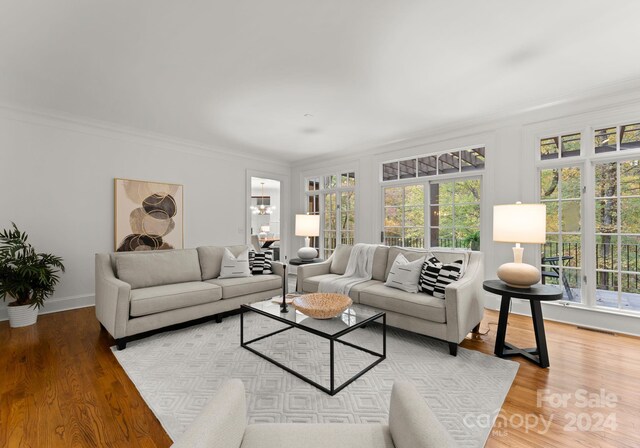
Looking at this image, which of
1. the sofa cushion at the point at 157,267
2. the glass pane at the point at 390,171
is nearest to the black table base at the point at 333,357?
the sofa cushion at the point at 157,267

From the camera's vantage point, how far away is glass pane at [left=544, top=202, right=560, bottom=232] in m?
3.63

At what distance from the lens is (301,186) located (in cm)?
665

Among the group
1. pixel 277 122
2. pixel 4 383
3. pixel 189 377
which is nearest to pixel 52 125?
pixel 277 122

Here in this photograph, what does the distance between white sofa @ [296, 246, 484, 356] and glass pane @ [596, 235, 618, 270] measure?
1.42 meters

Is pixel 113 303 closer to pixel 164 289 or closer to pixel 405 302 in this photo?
pixel 164 289

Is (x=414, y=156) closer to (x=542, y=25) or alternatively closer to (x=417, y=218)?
(x=417, y=218)

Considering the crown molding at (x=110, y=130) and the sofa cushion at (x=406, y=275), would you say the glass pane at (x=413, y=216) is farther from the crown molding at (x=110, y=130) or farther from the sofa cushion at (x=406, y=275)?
the crown molding at (x=110, y=130)

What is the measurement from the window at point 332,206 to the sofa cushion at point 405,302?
8.48 feet

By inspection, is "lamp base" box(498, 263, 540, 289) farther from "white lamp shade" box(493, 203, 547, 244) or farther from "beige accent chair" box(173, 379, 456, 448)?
"beige accent chair" box(173, 379, 456, 448)

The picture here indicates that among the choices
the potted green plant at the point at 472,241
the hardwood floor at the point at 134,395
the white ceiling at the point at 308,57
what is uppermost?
the white ceiling at the point at 308,57

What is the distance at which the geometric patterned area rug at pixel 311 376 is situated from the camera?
5.98 feet

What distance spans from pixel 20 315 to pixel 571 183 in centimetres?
650

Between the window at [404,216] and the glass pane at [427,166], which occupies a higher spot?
the glass pane at [427,166]

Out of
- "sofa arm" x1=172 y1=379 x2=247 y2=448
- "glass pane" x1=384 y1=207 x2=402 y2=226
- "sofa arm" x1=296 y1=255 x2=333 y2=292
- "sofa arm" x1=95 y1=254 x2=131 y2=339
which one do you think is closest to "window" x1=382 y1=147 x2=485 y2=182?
"glass pane" x1=384 y1=207 x2=402 y2=226
